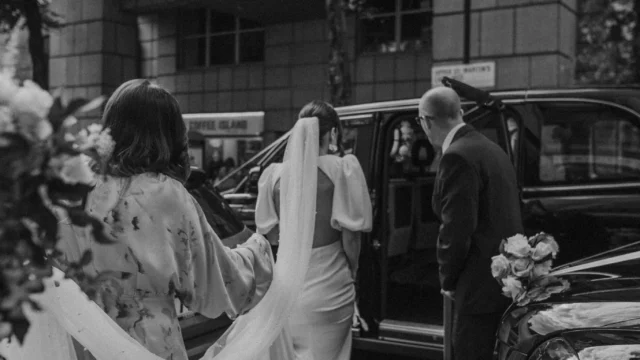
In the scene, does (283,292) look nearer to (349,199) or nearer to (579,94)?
(349,199)

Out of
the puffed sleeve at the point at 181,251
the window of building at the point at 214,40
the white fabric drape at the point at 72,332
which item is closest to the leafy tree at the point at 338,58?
the window of building at the point at 214,40

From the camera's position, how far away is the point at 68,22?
67.3ft

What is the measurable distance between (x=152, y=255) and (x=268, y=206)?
2415 millimetres

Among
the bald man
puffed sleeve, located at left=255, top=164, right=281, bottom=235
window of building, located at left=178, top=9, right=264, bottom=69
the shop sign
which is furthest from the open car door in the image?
window of building, located at left=178, top=9, right=264, bottom=69

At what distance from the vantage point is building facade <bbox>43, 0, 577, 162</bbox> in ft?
44.1

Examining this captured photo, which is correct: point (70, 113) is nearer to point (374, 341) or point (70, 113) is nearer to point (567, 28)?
point (374, 341)

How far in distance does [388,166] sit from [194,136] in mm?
13144

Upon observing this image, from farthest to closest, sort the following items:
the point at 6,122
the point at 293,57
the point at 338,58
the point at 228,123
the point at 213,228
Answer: the point at 228,123
the point at 293,57
the point at 338,58
the point at 213,228
the point at 6,122

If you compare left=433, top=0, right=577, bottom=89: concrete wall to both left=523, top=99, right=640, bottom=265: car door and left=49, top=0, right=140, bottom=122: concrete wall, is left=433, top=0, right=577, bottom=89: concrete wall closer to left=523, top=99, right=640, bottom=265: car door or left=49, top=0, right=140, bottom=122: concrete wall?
left=523, top=99, right=640, bottom=265: car door

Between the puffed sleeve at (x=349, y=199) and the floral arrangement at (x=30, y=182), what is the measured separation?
3445 mm

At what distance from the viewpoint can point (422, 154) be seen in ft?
19.8

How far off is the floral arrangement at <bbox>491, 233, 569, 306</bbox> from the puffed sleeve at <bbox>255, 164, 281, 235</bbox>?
1.67 metres

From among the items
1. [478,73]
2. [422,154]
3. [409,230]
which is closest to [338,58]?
[478,73]

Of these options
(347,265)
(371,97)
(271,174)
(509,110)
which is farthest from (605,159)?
(371,97)
